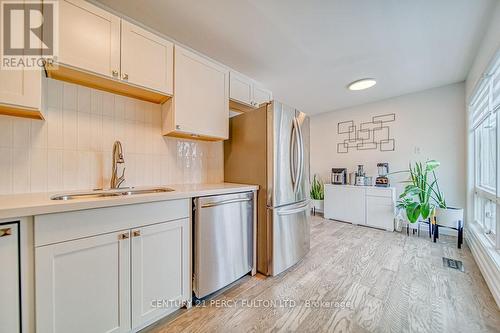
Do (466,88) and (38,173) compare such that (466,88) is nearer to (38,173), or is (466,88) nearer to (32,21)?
(32,21)

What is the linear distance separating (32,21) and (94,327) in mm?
1745

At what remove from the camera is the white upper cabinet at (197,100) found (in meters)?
1.75

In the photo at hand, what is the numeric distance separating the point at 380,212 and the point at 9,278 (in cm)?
419

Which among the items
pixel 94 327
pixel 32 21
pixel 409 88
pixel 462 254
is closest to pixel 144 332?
pixel 94 327

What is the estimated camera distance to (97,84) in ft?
5.04

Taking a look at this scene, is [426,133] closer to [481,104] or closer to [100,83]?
[481,104]

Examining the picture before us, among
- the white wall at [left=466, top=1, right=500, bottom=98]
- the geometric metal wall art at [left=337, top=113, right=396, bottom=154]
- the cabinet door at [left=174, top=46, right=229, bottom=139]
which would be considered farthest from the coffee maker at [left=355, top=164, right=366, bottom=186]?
the cabinet door at [left=174, top=46, right=229, bottom=139]

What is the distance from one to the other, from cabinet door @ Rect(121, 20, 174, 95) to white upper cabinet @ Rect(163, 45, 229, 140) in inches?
2.9

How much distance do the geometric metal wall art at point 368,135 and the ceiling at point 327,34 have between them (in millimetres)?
1032

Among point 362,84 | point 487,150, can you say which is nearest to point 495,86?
point 487,150

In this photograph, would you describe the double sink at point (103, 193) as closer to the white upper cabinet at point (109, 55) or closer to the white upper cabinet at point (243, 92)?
the white upper cabinet at point (109, 55)

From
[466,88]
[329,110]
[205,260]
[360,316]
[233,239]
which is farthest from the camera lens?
[329,110]

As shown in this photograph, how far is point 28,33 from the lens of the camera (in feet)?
3.69

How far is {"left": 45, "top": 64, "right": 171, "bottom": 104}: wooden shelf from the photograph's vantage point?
4.32ft
